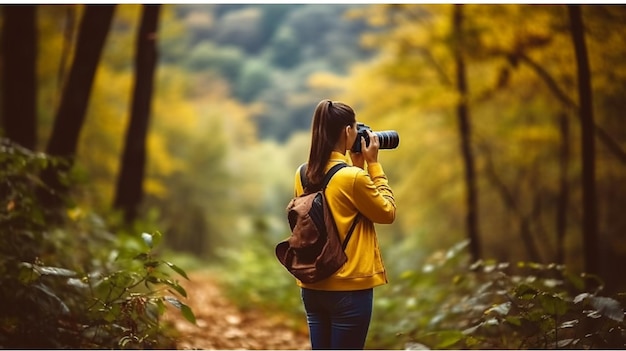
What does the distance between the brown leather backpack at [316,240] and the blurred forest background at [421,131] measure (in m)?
1.95

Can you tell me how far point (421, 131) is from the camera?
13.1m

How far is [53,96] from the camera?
1252 centimetres

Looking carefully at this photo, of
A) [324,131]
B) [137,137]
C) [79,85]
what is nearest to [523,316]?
[324,131]

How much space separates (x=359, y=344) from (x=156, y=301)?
4.11 ft

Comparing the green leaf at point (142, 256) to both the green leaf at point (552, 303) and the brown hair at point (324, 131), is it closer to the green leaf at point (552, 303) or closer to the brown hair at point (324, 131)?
the brown hair at point (324, 131)

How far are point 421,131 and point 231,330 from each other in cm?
832

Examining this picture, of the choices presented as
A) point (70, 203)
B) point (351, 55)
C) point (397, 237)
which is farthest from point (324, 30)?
point (70, 203)

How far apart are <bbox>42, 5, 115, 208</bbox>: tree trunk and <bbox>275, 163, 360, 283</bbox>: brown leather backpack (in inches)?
170

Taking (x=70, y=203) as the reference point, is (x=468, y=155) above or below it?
above

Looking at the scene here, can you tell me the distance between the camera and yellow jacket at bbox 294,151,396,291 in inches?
105

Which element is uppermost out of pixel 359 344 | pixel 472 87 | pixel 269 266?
pixel 472 87

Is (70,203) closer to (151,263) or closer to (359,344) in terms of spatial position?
(151,263)

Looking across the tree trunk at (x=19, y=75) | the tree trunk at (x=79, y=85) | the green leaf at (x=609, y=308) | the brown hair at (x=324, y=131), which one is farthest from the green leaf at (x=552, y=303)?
the tree trunk at (x=19, y=75)

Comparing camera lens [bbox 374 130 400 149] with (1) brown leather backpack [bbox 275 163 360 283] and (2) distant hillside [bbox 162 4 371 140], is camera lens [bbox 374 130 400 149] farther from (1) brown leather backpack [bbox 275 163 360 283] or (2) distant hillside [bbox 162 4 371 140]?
(2) distant hillside [bbox 162 4 371 140]
